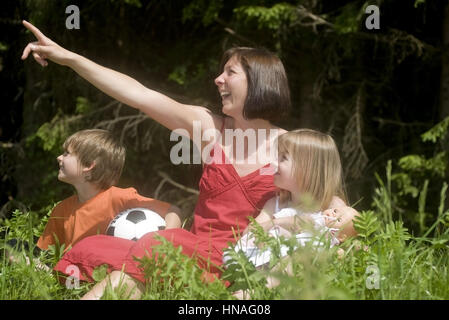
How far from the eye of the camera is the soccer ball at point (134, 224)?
11.6ft

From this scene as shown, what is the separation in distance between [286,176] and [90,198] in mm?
1335

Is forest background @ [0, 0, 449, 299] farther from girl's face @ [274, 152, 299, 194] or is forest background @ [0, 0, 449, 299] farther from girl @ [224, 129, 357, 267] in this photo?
girl's face @ [274, 152, 299, 194]

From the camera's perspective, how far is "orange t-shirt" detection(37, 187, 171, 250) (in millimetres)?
3787

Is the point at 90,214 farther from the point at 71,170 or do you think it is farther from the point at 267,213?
the point at 267,213

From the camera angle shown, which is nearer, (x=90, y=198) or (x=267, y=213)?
(x=267, y=213)

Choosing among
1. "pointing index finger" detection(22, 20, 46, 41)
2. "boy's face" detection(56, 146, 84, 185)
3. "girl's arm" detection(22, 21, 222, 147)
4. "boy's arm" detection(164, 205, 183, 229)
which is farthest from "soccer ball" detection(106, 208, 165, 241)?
"pointing index finger" detection(22, 20, 46, 41)

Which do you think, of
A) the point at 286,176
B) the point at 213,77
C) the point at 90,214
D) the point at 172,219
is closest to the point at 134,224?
the point at 172,219

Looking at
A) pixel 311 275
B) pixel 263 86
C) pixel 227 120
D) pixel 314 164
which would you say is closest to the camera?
pixel 311 275

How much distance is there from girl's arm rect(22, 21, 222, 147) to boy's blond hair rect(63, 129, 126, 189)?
504 mm

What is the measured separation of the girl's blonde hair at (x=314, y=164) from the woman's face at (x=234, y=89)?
344 millimetres

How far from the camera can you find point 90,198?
3.90 m

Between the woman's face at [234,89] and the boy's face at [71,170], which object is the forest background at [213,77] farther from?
the boy's face at [71,170]

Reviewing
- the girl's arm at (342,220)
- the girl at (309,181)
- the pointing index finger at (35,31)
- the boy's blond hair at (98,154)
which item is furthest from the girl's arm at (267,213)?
the pointing index finger at (35,31)

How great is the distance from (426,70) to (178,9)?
2998 mm
